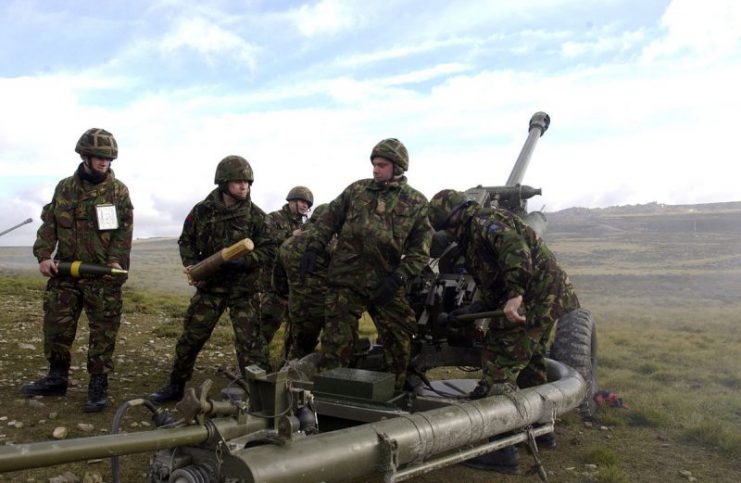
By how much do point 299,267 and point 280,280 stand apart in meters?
0.97

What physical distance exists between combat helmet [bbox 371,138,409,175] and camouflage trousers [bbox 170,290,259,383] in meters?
1.68

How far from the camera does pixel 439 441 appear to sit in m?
3.40

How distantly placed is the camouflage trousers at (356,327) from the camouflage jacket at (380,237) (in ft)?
0.45

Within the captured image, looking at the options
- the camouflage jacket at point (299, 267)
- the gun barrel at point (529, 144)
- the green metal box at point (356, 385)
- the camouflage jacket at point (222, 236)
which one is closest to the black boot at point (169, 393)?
the camouflage jacket at point (222, 236)

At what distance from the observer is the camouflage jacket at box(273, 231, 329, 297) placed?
21.0 ft

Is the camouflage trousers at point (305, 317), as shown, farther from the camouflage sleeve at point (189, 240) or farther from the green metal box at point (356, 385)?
the green metal box at point (356, 385)

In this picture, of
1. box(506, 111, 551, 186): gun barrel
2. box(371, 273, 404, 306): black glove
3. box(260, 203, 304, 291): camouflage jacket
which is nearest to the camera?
box(371, 273, 404, 306): black glove

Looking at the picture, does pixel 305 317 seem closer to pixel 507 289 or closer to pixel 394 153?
pixel 394 153

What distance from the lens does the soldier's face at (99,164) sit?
5.30 metres

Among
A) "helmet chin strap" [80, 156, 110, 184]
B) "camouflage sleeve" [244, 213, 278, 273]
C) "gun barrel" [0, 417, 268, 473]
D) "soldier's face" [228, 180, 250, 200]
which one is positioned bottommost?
"gun barrel" [0, 417, 268, 473]

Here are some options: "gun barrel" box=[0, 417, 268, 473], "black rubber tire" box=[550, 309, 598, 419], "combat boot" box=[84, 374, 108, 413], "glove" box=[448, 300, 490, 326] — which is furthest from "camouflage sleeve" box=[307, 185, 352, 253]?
"gun barrel" box=[0, 417, 268, 473]

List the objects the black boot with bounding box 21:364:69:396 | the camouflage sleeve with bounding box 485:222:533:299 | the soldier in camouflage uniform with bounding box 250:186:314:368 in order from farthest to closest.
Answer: the soldier in camouflage uniform with bounding box 250:186:314:368, the black boot with bounding box 21:364:69:396, the camouflage sleeve with bounding box 485:222:533:299

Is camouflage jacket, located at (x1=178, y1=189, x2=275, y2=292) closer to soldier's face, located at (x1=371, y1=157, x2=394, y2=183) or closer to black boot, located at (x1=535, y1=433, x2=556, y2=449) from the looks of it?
soldier's face, located at (x1=371, y1=157, x2=394, y2=183)

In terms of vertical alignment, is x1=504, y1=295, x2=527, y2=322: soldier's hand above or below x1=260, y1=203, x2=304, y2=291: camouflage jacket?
below
